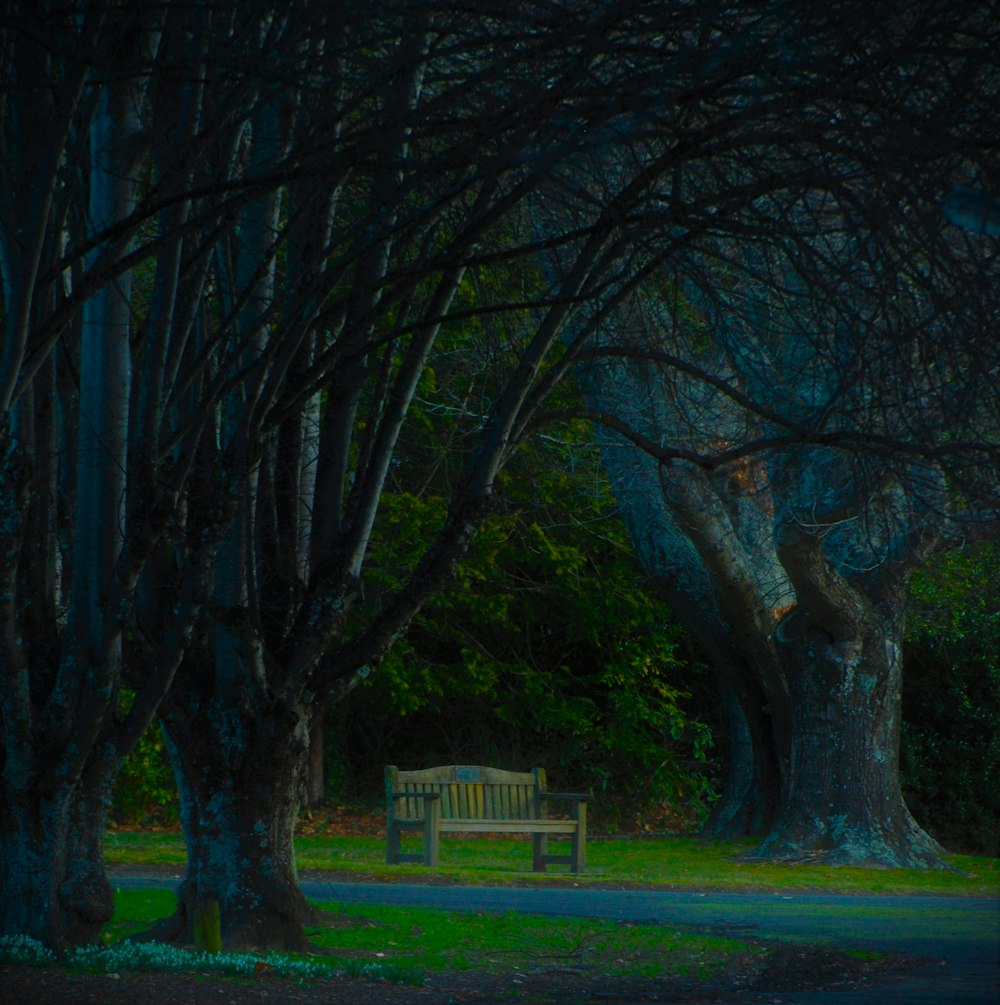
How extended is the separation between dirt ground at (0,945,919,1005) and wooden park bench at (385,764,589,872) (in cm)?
708

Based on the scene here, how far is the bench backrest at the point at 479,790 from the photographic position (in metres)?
17.2

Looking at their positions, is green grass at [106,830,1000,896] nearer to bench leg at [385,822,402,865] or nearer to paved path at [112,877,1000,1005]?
bench leg at [385,822,402,865]

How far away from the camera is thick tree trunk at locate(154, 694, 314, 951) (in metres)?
9.41

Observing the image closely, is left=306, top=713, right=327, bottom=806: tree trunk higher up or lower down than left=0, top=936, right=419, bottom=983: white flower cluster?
higher up

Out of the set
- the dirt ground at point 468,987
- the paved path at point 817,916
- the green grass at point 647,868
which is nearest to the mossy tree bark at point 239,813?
the dirt ground at point 468,987

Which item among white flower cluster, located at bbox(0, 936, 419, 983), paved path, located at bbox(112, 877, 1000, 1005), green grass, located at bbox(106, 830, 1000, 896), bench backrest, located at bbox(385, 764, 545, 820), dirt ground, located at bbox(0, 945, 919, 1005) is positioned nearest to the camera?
dirt ground, located at bbox(0, 945, 919, 1005)

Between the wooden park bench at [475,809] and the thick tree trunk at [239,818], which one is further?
the wooden park bench at [475,809]

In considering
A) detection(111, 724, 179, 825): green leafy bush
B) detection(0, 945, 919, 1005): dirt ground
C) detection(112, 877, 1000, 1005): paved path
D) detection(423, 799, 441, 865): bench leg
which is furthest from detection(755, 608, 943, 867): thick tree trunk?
detection(111, 724, 179, 825): green leafy bush

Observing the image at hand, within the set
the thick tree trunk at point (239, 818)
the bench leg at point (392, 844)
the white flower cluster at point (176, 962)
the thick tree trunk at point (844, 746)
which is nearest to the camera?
the white flower cluster at point (176, 962)

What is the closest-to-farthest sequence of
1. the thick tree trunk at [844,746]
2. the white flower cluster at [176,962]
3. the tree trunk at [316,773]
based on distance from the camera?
1. the white flower cluster at [176,962]
2. the thick tree trunk at [844,746]
3. the tree trunk at [316,773]

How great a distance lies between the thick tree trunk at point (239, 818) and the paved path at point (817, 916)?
2.63 m

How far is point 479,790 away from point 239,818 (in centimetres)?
818

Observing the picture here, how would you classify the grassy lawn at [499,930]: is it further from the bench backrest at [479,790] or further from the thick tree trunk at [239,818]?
the bench backrest at [479,790]

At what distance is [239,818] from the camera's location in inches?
374
